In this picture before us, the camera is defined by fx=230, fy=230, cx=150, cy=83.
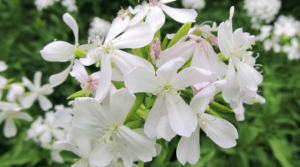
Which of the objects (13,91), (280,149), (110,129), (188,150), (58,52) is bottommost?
(280,149)

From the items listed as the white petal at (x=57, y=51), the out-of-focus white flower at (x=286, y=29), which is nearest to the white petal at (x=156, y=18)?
the white petal at (x=57, y=51)

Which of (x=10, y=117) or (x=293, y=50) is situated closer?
(x=10, y=117)

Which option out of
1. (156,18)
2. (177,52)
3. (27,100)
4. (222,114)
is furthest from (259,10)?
(27,100)

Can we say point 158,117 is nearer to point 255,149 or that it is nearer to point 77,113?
point 77,113

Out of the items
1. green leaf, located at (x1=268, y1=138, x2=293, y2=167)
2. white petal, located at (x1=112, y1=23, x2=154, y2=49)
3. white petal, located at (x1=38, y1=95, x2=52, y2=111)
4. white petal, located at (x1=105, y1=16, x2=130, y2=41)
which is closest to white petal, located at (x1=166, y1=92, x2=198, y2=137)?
white petal, located at (x1=112, y1=23, x2=154, y2=49)

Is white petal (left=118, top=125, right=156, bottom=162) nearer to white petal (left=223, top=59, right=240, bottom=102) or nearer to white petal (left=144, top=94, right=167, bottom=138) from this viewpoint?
white petal (left=144, top=94, right=167, bottom=138)

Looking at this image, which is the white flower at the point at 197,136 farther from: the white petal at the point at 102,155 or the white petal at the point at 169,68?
the white petal at the point at 102,155

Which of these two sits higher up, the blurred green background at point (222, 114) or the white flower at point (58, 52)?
the white flower at point (58, 52)

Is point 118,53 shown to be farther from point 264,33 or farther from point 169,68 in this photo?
point 264,33
